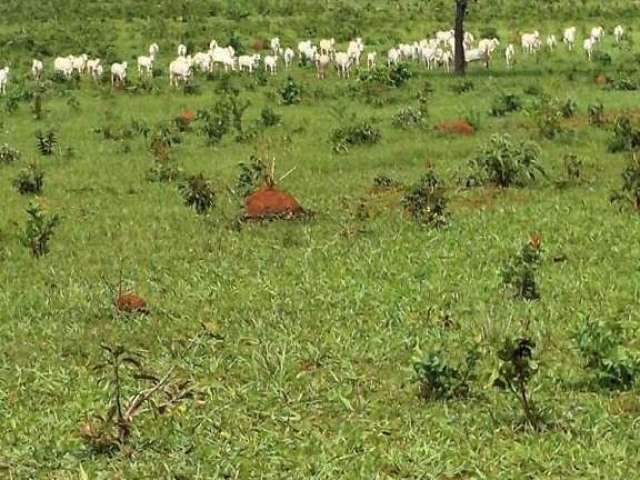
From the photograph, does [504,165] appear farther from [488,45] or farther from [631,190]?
[488,45]

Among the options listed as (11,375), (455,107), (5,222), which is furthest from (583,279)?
(455,107)

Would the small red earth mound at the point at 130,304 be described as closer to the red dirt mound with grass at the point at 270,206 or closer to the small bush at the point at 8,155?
the red dirt mound with grass at the point at 270,206

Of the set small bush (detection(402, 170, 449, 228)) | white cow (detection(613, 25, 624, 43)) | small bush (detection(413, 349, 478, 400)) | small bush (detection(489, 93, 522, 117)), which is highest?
small bush (detection(413, 349, 478, 400))

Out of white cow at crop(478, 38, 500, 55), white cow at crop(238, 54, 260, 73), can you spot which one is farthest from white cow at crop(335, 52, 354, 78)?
white cow at crop(478, 38, 500, 55)

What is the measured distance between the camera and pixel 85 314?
971 cm

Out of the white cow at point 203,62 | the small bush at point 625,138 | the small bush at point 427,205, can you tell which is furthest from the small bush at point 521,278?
the white cow at point 203,62

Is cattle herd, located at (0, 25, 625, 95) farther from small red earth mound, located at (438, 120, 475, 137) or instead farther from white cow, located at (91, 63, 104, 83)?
small red earth mound, located at (438, 120, 475, 137)

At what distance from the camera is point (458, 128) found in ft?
65.4

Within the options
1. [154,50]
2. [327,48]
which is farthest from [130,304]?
[154,50]

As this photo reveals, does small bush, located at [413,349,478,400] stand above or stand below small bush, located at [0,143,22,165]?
above

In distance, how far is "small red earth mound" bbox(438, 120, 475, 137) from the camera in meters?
19.8

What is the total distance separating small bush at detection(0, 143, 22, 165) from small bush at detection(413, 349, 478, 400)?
12.5 m

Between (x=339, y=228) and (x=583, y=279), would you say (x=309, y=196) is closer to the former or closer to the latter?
(x=339, y=228)

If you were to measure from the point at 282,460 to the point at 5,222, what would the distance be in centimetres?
828
